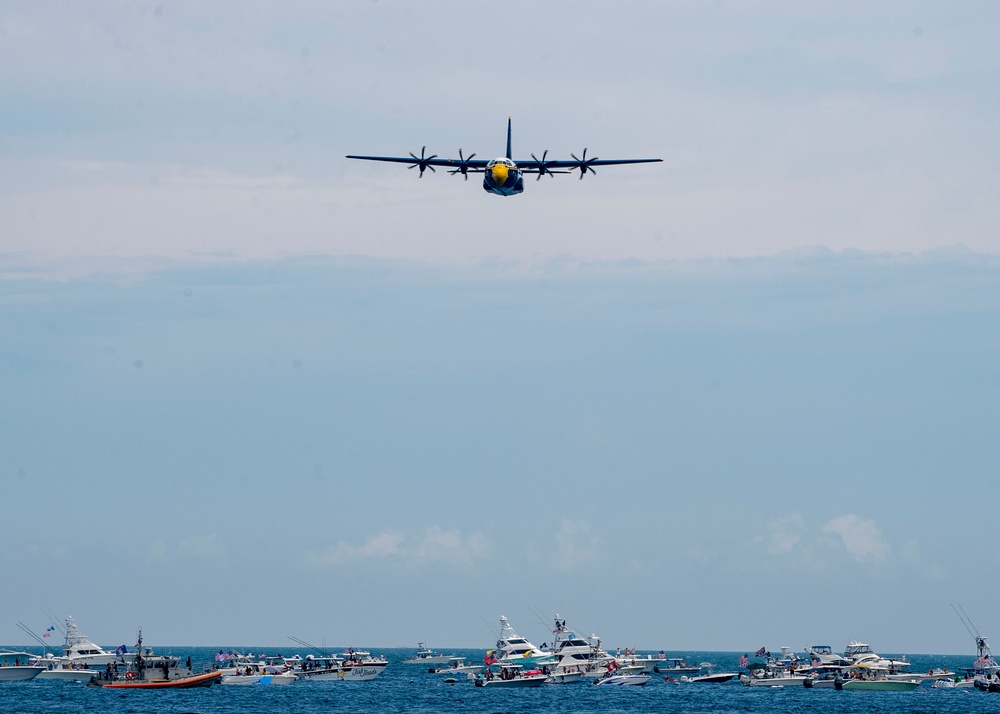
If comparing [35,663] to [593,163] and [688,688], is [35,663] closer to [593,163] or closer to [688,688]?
[688,688]

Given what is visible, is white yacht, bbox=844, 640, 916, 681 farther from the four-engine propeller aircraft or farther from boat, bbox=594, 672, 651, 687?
the four-engine propeller aircraft

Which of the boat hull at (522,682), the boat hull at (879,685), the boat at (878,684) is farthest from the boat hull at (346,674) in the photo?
the boat hull at (879,685)

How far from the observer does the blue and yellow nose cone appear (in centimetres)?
9525

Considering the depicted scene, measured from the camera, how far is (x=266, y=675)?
548 feet

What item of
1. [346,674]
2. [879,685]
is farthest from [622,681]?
[346,674]

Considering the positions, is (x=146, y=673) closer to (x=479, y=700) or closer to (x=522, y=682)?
(x=479, y=700)

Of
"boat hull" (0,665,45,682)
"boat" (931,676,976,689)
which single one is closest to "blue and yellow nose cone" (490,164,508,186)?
"boat hull" (0,665,45,682)

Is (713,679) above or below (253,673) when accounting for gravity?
below

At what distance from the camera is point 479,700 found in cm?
14138

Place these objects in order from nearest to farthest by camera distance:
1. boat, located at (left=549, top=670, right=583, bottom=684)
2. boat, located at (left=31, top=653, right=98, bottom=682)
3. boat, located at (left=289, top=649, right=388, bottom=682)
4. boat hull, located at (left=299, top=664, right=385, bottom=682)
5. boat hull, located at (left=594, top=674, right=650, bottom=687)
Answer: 1. boat, located at (left=31, top=653, right=98, bottom=682)
2. boat, located at (left=549, top=670, right=583, bottom=684)
3. boat hull, located at (left=594, top=674, right=650, bottom=687)
4. boat hull, located at (left=299, top=664, right=385, bottom=682)
5. boat, located at (left=289, top=649, right=388, bottom=682)

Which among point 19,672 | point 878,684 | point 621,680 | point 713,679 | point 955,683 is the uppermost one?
point 19,672

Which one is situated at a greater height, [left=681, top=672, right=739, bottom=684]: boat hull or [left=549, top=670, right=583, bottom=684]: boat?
[left=549, top=670, right=583, bottom=684]: boat

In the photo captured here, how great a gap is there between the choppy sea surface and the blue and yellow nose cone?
5390 centimetres

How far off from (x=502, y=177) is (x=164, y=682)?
80.9 metres
